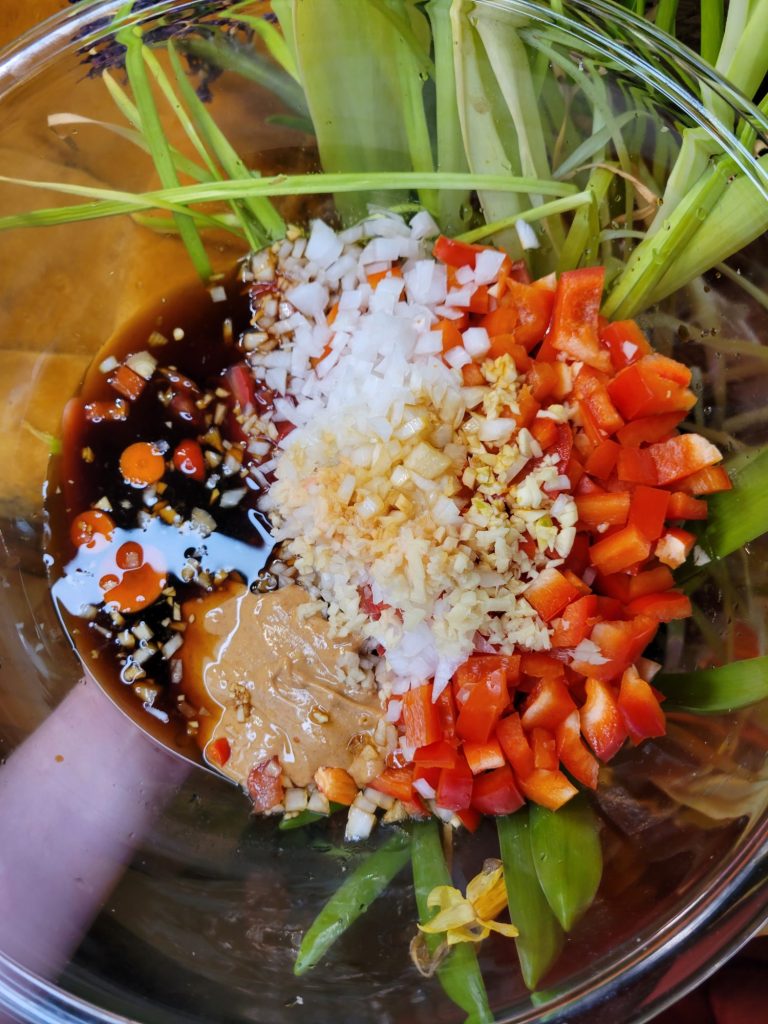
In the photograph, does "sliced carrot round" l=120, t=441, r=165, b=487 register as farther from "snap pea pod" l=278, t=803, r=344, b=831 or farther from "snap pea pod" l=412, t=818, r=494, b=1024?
"snap pea pod" l=412, t=818, r=494, b=1024

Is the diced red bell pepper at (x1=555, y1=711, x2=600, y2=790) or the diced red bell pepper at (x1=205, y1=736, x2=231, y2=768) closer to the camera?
the diced red bell pepper at (x1=555, y1=711, x2=600, y2=790)

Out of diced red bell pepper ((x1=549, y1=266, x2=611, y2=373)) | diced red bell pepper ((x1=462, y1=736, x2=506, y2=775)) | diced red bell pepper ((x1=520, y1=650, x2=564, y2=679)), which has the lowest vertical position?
diced red bell pepper ((x1=462, y1=736, x2=506, y2=775))

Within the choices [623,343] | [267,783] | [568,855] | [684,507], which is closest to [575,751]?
[568,855]

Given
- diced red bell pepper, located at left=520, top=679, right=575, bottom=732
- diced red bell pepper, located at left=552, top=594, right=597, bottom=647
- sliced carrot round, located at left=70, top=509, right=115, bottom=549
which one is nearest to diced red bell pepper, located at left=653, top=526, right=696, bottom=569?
diced red bell pepper, located at left=552, top=594, right=597, bottom=647

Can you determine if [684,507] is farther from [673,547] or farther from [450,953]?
[450,953]

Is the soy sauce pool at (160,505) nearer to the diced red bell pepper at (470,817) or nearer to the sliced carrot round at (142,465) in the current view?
the sliced carrot round at (142,465)

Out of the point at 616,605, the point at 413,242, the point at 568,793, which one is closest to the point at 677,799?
the point at 568,793

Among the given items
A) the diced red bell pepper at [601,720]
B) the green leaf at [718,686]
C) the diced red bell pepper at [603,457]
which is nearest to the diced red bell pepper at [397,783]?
the diced red bell pepper at [601,720]
